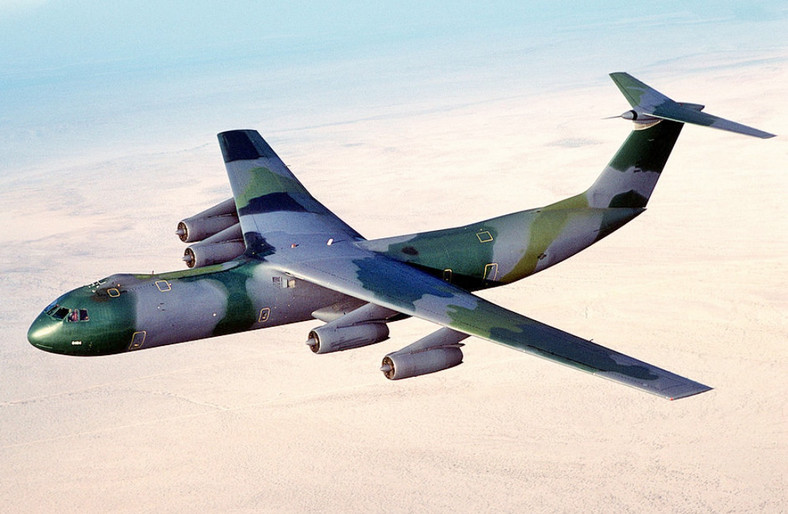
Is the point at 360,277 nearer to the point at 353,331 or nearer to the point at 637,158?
the point at 353,331

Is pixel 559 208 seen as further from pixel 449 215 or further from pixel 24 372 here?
pixel 449 215

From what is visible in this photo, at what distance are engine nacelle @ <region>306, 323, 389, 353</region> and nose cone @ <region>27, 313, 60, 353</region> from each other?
769cm

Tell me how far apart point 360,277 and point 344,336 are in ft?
7.27

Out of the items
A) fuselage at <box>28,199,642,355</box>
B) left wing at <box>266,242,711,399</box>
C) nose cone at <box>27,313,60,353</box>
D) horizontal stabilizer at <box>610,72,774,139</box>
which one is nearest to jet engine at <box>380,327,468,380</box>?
left wing at <box>266,242,711,399</box>

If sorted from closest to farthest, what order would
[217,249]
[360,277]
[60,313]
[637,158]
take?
[60,313]
[360,277]
[217,249]
[637,158]

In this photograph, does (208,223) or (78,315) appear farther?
(208,223)

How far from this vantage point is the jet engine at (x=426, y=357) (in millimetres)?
28750

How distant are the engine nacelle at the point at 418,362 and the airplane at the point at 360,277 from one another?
4 cm

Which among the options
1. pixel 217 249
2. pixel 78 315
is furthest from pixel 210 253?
pixel 78 315

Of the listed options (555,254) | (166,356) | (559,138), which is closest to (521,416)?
(555,254)

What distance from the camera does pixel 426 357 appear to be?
1144 inches

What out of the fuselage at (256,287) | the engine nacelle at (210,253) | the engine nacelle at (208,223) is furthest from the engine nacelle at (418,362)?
the engine nacelle at (208,223)

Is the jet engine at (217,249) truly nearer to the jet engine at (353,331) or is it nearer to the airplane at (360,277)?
the airplane at (360,277)

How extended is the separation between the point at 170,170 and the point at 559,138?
1682 inches
